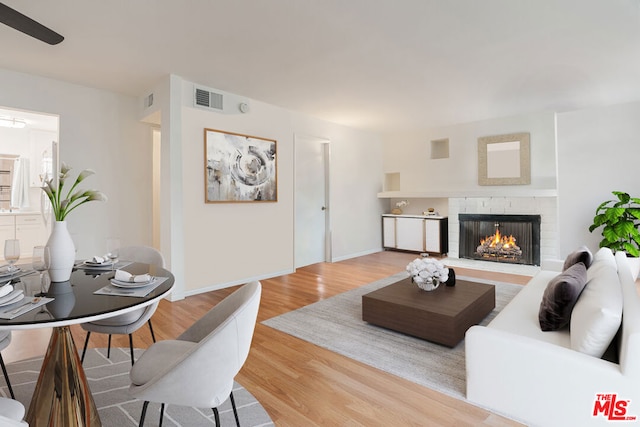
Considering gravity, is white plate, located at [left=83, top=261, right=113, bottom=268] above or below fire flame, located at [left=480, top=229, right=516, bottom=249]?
above

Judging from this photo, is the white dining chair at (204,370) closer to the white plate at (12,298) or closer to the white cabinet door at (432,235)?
the white plate at (12,298)

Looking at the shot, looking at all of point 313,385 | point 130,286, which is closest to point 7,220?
point 130,286

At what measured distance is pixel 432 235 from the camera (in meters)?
6.55

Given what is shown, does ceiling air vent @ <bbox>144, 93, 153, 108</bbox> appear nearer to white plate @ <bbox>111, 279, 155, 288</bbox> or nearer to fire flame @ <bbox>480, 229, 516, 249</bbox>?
white plate @ <bbox>111, 279, 155, 288</bbox>

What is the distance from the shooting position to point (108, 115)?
163 inches

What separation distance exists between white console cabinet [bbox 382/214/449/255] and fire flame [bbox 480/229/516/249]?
31.1 inches

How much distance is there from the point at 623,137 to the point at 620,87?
1081mm

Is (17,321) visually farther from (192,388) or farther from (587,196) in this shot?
(587,196)

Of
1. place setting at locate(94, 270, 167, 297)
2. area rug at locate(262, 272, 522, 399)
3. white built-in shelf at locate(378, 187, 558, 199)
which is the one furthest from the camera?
white built-in shelf at locate(378, 187, 558, 199)

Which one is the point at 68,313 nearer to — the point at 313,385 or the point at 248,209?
the point at 313,385

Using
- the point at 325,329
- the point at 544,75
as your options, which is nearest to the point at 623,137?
the point at 544,75

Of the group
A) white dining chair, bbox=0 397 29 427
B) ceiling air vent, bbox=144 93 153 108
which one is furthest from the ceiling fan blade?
ceiling air vent, bbox=144 93 153 108

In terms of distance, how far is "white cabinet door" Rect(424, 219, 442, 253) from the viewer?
21.3ft

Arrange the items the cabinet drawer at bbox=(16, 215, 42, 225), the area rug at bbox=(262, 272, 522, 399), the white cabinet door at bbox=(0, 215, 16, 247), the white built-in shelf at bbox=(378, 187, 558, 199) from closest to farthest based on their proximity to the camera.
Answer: the area rug at bbox=(262, 272, 522, 399) → the white built-in shelf at bbox=(378, 187, 558, 199) → the white cabinet door at bbox=(0, 215, 16, 247) → the cabinet drawer at bbox=(16, 215, 42, 225)
